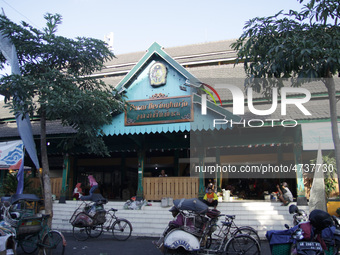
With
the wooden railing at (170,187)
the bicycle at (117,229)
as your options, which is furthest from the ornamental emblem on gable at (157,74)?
the bicycle at (117,229)

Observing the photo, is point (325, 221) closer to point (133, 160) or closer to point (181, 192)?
point (181, 192)

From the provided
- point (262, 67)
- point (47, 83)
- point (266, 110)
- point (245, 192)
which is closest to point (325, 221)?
point (262, 67)

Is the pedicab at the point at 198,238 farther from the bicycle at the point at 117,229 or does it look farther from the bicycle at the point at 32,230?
the bicycle at the point at 117,229

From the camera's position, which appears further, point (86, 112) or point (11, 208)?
point (86, 112)

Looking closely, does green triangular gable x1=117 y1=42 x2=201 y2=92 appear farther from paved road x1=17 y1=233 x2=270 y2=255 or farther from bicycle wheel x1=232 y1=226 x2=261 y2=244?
bicycle wheel x1=232 y1=226 x2=261 y2=244

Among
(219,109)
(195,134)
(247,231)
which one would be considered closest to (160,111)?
(195,134)

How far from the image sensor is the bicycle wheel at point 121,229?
10.1 meters

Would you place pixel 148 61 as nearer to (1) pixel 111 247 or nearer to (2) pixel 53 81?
(2) pixel 53 81

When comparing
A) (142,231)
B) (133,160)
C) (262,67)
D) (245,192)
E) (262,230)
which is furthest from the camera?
(133,160)

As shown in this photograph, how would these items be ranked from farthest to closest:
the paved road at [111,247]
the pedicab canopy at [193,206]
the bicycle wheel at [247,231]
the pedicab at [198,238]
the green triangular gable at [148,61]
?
1. the green triangular gable at [148,61]
2. the paved road at [111,247]
3. the bicycle wheel at [247,231]
4. the pedicab canopy at [193,206]
5. the pedicab at [198,238]

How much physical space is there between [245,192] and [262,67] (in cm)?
1153

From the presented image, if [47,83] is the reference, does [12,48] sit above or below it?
above

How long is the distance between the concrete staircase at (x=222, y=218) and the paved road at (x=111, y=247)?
982 mm

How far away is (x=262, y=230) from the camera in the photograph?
1039cm
